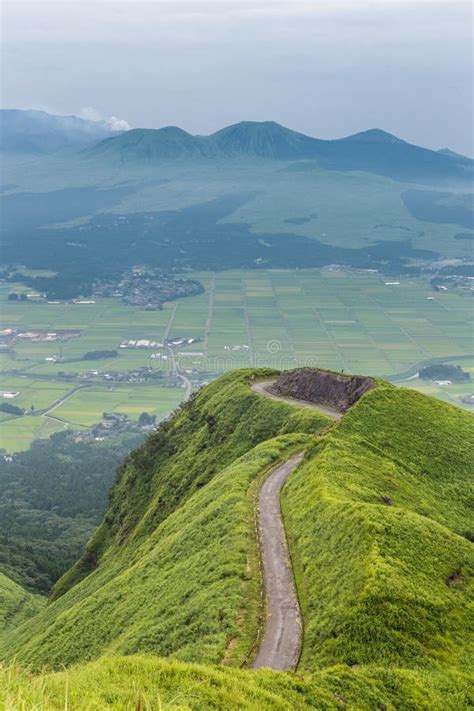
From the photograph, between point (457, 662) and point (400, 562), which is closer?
point (457, 662)

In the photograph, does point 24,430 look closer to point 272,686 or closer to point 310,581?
point 310,581

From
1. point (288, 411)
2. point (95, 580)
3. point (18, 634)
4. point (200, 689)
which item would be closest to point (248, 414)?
point (288, 411)

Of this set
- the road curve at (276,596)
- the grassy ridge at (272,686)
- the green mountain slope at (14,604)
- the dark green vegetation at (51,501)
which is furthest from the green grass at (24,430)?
the grassy ridge at (272,686)

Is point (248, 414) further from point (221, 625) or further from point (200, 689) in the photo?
point (200, 689)

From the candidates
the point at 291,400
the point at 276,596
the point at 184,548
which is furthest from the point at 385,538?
the point at 291,400

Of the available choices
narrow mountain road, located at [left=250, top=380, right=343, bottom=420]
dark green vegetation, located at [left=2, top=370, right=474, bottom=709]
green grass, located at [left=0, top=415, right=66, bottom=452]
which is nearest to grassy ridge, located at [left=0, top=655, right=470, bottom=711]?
dark green vegetation, located at [left=2, top=370, right=474, bottom=709]
